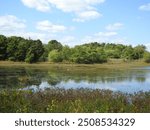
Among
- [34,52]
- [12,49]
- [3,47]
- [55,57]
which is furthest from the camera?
[55,57]

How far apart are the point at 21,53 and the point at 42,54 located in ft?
28.2

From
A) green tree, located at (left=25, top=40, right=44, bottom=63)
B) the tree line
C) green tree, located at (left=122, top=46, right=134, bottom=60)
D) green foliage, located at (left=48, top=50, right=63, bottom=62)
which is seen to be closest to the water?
green tree, located at (left=25, top=40, right=44, bottom=63)

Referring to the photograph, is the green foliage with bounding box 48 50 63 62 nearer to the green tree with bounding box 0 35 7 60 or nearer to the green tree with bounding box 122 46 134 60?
the green tree with bounding box 0 35 7 60

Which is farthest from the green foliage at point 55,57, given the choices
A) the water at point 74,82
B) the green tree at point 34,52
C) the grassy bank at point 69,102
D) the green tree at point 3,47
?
the grassy bank at point 69,102

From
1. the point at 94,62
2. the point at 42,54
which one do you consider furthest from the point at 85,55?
the point at 42,54

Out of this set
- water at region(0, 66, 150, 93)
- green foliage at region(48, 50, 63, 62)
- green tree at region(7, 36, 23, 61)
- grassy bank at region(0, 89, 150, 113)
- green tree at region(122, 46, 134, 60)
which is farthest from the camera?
green tree at region(122, 46, 134, 60)

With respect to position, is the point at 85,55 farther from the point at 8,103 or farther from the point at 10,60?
the point at 8,103

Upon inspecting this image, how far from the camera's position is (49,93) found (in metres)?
20.7

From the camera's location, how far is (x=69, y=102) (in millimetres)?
17094

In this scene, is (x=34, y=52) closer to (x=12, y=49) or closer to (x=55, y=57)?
(x=12, y=49)

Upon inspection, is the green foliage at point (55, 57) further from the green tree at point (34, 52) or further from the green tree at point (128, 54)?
the green tree at point (128, 54)

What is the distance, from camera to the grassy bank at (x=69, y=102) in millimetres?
14711

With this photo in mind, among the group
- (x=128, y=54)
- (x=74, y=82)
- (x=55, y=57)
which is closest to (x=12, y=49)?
(x=55, y=57)

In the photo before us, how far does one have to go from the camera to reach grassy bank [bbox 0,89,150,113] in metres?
14.7
